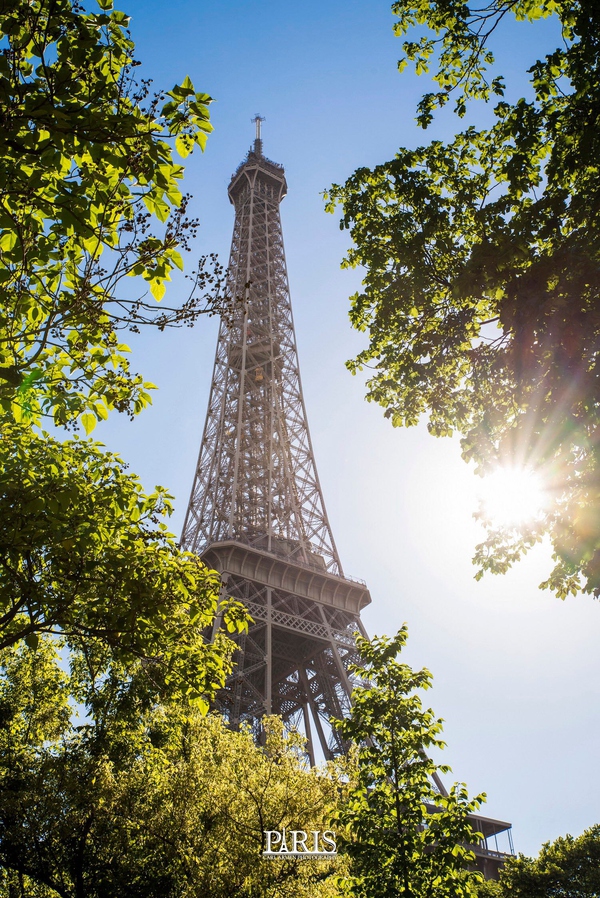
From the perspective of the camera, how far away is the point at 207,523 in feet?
150

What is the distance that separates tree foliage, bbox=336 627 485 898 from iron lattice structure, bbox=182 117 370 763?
61.1 feet

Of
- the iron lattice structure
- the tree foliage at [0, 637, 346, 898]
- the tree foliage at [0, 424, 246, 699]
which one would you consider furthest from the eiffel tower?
the tree foliage at [0, 424, 246, 699]

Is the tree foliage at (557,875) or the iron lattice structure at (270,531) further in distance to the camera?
the iron lattice structure at (270,531)

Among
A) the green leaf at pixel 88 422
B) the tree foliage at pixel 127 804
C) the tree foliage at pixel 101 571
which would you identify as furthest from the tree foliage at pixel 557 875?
the green leaf at pixel 88 422

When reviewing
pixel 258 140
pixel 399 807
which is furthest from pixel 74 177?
pixel 258 140

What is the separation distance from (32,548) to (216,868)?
8.13m

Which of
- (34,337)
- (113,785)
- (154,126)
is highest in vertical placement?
(154,126)

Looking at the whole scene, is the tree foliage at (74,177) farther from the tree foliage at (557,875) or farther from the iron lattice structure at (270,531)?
the tree foliage at (557,875)

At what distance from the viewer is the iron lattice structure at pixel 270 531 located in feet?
127

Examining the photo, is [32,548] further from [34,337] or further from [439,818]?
[439,818]

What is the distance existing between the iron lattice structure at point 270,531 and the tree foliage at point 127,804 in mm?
15085

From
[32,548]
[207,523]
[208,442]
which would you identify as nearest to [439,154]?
[32,548]

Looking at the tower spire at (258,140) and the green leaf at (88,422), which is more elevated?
the tower spire at (258,140)

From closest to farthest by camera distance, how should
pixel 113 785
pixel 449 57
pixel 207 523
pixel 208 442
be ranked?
pixel 449 57
pixel 113 785
pixel 207 523
pixel 208 442
